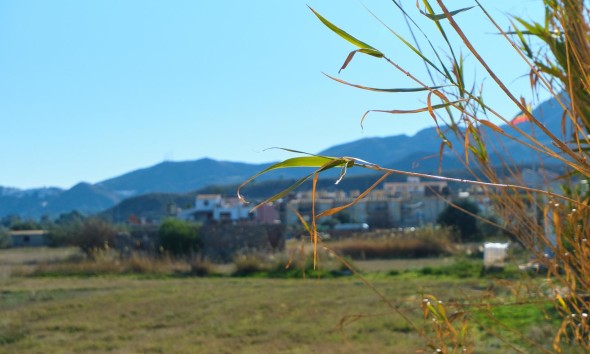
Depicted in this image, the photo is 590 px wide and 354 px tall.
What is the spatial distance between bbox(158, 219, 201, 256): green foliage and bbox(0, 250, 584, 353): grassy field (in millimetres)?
10788

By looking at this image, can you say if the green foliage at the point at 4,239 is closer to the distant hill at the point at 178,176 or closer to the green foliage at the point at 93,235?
the green foliage at the point at 93,235

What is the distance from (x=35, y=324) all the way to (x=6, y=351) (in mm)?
2388

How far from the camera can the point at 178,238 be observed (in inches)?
1203

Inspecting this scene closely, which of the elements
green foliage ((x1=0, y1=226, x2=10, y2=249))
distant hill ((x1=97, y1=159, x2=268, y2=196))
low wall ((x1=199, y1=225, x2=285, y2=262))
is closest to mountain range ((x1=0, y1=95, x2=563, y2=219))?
distant hill ((x1=97, y1=159, x2=268, y2=196))

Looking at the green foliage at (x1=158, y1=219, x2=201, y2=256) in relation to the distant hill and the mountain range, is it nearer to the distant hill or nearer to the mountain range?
the mountain range

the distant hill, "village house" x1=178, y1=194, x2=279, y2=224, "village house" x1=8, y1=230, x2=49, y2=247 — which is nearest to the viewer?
"village house" x1=8, y1=230, x2=49, y2=247

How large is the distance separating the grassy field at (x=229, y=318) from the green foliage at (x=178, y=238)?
10788 millimetres

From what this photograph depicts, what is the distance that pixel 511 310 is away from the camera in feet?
37.6

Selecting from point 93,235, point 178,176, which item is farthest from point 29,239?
point 178,176

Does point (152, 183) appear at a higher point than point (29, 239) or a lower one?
higher

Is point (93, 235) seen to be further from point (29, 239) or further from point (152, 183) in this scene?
point (152, 183)

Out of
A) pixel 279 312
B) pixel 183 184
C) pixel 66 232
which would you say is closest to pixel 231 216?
pixel 66 232

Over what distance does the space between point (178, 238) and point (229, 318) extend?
18723 millimetres

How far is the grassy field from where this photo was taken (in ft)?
30.4
